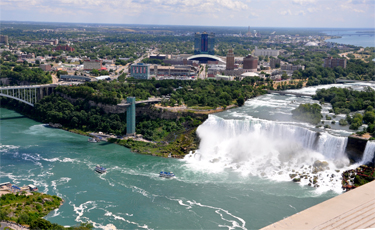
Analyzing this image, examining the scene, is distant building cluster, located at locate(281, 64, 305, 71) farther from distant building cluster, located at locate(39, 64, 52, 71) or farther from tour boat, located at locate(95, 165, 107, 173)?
tour boat, located at locate(95, 165, 107, 173)

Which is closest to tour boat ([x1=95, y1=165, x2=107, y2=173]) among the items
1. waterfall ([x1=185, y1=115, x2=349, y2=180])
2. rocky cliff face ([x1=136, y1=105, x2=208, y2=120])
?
waterfall ([x1=185, y1=115, x2=349, y2=180])

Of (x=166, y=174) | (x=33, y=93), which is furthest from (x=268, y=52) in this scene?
(x=166, y=174)

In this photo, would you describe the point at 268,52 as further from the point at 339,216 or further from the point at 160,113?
the point at 339,216

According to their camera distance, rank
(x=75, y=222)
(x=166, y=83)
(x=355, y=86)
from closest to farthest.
A: (x=75, y=222), (x=166, y=83), (x=355, y=86)

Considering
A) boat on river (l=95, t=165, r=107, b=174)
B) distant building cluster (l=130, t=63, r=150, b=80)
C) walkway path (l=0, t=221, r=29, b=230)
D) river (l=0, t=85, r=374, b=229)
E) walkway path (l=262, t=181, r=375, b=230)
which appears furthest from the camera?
distant building cluster (l=130, t=63, r=150, b=80)

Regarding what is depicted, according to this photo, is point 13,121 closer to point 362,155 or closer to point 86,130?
point 86,130

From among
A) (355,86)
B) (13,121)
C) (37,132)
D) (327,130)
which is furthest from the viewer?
(355,86)

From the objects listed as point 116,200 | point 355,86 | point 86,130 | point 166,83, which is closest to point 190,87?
point 166,83

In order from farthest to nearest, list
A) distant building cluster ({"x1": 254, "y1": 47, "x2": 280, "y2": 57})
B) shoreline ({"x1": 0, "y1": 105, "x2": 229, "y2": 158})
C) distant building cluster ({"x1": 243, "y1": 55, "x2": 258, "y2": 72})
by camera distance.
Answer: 1. distant building cluster ({"x1": 254, "y1": 47, "x2": 280, "y2": 57})
2. distant building cluster ({"x1": 243, "y1": 55, "x2": 258, "y2": 72})
3. shoreline ({"x1": 0, "y1": 105, "x2": 229, "y2": 158})
